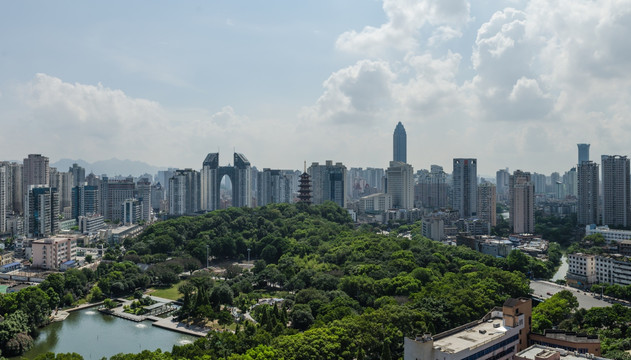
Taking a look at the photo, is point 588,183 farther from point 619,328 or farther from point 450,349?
point 450,349

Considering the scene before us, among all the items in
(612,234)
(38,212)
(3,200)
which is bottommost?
(612,234)

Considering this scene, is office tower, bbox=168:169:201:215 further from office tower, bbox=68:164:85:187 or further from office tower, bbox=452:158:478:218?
office tower, bbox=452:158:478:218

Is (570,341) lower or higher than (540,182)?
lower

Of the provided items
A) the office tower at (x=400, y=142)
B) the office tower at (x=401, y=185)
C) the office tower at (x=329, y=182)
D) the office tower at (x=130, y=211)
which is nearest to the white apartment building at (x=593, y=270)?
the office tower at (x=329, y=182)

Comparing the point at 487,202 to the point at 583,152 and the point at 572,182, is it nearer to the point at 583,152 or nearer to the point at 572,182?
the point at 572,182

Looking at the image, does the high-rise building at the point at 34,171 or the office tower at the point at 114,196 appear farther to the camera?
the office tower at the point at 114,196

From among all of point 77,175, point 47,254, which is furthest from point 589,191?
point 77,175

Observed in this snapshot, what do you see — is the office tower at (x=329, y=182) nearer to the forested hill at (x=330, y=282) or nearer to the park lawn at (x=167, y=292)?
the forested hill at (x=330, y=282)

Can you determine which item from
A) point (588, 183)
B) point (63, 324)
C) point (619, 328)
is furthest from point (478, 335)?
point (588, 183)
